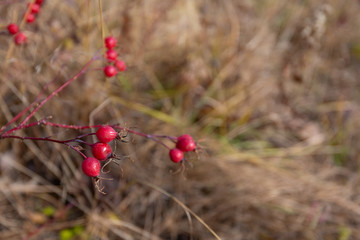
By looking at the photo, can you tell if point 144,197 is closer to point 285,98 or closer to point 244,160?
point 244,160

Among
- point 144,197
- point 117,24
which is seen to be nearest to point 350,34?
point 117,24

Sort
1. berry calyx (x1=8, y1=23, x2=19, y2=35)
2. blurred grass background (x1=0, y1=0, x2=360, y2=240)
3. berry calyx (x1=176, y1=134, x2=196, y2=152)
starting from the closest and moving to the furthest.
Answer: berry calyx (x1=176, y1=134, x2=196, y2=152) < berry calyx (x1=8, y1=23, x2=19, y2=35) < blurred grass background (x1=0, y1=0, x2=360, y2=240)

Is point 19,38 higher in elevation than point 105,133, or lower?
higher

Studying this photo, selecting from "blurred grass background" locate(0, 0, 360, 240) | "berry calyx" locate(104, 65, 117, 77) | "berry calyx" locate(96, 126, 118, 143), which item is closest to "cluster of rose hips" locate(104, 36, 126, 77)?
"berry calyx" locate(104, 65, 117, 77)

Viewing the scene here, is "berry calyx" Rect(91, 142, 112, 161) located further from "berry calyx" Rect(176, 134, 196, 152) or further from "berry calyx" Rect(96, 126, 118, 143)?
"berry calyx" Rect(176, 134, 196, 152)

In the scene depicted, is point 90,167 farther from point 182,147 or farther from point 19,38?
point 19,38

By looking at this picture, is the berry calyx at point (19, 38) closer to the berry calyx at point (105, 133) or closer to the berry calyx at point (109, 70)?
the berry calyx at point (109, 70)

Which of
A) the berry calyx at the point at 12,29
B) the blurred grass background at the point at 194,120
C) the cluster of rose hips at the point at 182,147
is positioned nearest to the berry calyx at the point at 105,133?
the cluster of rose hips at the point at 182,147

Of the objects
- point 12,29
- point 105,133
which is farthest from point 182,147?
point 12,29

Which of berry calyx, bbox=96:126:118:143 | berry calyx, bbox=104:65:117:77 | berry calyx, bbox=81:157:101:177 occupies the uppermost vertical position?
berry calyx, bbox=104:65:117:77

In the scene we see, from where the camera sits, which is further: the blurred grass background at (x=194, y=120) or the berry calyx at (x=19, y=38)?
the blurred grass background at (x=194, y=120)
